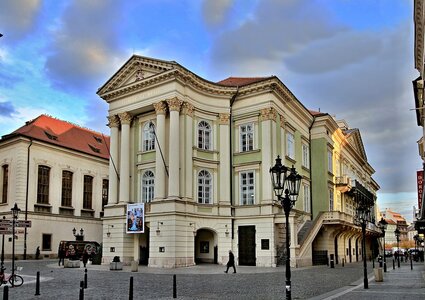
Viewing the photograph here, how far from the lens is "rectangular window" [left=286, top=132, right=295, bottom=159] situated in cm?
4139

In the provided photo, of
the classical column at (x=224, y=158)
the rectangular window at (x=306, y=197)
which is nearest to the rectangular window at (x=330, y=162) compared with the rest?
the rectangular window at (x=306, y=197)

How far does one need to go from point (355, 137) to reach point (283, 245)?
3189 cm

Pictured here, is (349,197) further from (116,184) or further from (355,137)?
(116,184)

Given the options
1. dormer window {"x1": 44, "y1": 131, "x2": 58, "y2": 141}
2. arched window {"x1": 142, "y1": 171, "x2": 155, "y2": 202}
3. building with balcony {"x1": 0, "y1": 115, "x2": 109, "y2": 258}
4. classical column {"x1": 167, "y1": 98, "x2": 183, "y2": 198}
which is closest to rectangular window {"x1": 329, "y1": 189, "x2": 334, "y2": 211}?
arched window {"x1": 142, "y1": 171, "x2": 155, "y2": 202}

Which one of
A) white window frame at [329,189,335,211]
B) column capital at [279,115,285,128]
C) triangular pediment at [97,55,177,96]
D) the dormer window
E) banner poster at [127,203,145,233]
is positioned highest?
triangular pediment at [97,55,177,96]

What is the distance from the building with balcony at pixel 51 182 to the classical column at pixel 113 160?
11.2m

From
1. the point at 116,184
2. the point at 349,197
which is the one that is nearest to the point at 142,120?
the point at 116,184

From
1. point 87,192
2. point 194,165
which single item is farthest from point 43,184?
point 194,165

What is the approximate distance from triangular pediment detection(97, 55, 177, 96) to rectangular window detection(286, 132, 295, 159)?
39.4ft

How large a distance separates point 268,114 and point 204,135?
534 cm

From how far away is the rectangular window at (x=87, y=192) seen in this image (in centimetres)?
5681

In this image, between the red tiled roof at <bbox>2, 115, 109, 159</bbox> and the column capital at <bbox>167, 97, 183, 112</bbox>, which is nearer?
the column capital at <bbox>167, 97, 183, 112</bbox>

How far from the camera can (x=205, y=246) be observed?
127 feet

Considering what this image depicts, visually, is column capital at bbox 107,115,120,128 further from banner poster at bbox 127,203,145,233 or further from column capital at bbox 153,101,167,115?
banner poster at bbox 127,203,145,233
